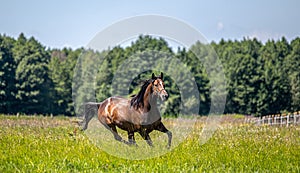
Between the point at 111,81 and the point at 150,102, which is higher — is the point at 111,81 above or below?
above

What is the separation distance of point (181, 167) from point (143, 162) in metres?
0.93

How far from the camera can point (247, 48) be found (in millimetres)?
70188

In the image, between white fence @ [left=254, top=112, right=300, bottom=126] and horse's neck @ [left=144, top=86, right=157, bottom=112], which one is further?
white fence @ [left=254, top=112, right=300, bottom=126]

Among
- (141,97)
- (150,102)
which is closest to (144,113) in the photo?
(150,102)

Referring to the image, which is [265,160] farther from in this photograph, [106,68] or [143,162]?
[106,68]

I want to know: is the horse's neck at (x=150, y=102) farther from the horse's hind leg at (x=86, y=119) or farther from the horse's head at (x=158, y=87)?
the horse's hind leg at (x=86, y=119)

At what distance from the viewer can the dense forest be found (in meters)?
61.5

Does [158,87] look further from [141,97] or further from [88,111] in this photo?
[88,111]

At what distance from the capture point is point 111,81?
2665 inches

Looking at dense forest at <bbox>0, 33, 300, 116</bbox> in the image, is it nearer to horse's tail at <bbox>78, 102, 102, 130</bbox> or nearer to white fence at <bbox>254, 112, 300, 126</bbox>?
white fence at <bbox>254, 112, 300, 126</bbox>

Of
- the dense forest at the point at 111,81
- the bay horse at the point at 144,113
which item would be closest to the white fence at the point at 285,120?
the bay horse at the point at 144,113

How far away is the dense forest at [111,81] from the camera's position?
6153 cm

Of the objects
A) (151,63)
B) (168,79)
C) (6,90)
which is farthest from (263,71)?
(6,90)

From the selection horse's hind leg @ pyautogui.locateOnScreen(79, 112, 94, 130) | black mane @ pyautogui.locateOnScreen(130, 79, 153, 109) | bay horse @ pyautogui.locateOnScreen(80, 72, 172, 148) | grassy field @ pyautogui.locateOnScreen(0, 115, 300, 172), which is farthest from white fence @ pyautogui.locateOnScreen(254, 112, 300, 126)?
black mane @ pyautogui.locateOnScreen(130, 79, 153, 109)
